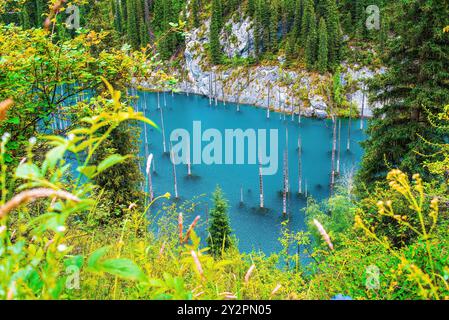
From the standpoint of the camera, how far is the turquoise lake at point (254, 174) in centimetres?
3697

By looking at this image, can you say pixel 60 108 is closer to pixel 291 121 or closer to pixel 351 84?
pixel 291 121

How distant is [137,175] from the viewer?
24188mm

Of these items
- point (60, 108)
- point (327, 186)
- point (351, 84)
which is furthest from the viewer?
point (351, 84)

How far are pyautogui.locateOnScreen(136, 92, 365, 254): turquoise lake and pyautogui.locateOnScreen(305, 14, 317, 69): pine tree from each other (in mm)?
14378

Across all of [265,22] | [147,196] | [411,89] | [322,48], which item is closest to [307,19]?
[322,48]

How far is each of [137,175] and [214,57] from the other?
84.0m

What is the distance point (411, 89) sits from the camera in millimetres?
15703

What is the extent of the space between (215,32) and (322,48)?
33288 millimetres

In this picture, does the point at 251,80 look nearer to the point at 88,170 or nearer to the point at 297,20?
the point at 297,20

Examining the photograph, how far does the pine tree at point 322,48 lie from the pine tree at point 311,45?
127 cm

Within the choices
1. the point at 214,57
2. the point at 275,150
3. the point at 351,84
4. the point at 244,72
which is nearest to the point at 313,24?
the point at 351,84
